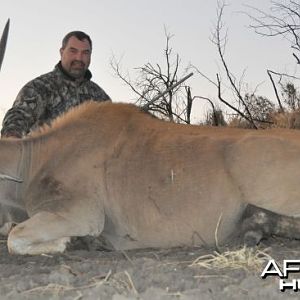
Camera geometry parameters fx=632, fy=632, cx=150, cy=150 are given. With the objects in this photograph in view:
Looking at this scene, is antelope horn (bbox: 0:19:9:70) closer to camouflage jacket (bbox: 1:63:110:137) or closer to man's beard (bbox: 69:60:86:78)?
camouflage jacket (bbox: 1:63:110:137)

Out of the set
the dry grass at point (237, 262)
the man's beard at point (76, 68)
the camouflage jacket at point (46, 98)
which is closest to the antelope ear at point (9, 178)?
the camouflage jacket at point (46, 98)

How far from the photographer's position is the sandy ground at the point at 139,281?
7.78 ft

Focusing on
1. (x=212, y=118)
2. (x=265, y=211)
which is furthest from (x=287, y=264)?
(x=212, y=118)

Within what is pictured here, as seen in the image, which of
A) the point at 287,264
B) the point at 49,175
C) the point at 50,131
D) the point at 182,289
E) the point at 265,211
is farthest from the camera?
the point at 50,131

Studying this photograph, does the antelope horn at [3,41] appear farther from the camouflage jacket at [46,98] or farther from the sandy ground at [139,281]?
the sandy ground at [139,281]

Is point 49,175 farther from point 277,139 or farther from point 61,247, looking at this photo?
point 277,139

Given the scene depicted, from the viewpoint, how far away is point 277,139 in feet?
13.5

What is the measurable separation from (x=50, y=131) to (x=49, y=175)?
1.44 ft

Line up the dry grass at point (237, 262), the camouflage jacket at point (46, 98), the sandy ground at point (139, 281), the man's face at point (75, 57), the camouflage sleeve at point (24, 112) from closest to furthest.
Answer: the sandy ground at point (139, 281) → the dry grass at point (237, 262) → the camouflage sleeve at point (24, 112) → the camouflage jacket at point (46, 98) → the man's face at point (75, 57)

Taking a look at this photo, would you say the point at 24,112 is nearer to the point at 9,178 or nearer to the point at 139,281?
the point at 9,178

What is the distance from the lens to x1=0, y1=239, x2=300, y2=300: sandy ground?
7.78 ft

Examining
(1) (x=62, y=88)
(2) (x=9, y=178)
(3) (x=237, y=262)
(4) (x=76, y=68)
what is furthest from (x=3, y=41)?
(3) (x=237, y=262)

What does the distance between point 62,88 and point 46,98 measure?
257 millimetres

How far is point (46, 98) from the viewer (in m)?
6.20
